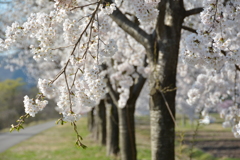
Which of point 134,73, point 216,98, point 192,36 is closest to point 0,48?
point 192,36

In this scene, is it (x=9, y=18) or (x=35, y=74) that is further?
(x=35, y=74)

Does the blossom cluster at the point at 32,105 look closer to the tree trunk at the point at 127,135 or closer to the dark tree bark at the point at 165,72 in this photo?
the dark tree bark at the point at 165,72

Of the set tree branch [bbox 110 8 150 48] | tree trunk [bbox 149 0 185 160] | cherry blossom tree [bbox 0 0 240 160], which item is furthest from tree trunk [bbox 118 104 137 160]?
tree branch [bbox 110 8 150 48]

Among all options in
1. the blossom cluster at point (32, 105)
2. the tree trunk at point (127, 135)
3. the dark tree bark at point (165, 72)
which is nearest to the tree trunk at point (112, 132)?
the tree trunk at point (127, 135)

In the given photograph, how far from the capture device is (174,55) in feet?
12.8

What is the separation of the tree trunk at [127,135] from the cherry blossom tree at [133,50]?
0.03 meters

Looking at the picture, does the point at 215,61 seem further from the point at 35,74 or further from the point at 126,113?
the point at 35,74

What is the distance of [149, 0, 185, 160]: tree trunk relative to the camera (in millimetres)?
3863

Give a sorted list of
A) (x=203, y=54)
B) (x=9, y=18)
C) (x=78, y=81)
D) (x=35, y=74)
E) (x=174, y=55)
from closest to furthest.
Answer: (x=203, y=54)
(x=78, y=81)
(x=174, y=55)
(x=9, y=18)
(x=35, y=74)

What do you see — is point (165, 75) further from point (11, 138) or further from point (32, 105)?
point (11, 138)

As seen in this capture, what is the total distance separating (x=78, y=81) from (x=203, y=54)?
1375 mm

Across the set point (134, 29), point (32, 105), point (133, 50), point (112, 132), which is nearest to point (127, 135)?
point (133, 50)

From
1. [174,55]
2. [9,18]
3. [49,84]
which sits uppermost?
[9,18]

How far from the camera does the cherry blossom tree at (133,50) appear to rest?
8.59 feet
